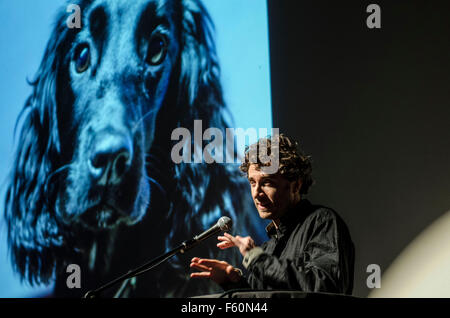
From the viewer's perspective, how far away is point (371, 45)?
3.16 metres

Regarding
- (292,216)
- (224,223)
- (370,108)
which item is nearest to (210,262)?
(224,223)

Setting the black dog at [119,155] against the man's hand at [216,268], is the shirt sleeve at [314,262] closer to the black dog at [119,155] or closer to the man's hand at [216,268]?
the man's hand at [216,268]

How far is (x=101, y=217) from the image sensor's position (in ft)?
9.18

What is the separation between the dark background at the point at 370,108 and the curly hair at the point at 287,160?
1.06m

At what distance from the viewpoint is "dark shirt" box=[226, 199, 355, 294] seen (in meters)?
1.54

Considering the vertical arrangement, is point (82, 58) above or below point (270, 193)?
above

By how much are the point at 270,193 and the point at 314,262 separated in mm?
363

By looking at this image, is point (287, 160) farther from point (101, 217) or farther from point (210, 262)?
point (101, 217)

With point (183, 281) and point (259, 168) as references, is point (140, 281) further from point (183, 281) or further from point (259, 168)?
point (259, 168)

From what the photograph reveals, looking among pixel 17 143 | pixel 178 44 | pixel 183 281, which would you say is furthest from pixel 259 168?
pixel 17 143

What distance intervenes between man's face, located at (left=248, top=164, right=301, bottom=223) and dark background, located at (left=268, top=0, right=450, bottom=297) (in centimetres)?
120

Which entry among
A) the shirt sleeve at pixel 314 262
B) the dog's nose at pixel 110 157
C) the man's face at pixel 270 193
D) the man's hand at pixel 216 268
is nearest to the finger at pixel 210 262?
the man's hand at pixel 216 268

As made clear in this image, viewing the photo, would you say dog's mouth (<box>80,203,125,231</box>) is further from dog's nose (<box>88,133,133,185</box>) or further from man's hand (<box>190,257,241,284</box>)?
man's hand (<box>190,257,241,284</box>)
